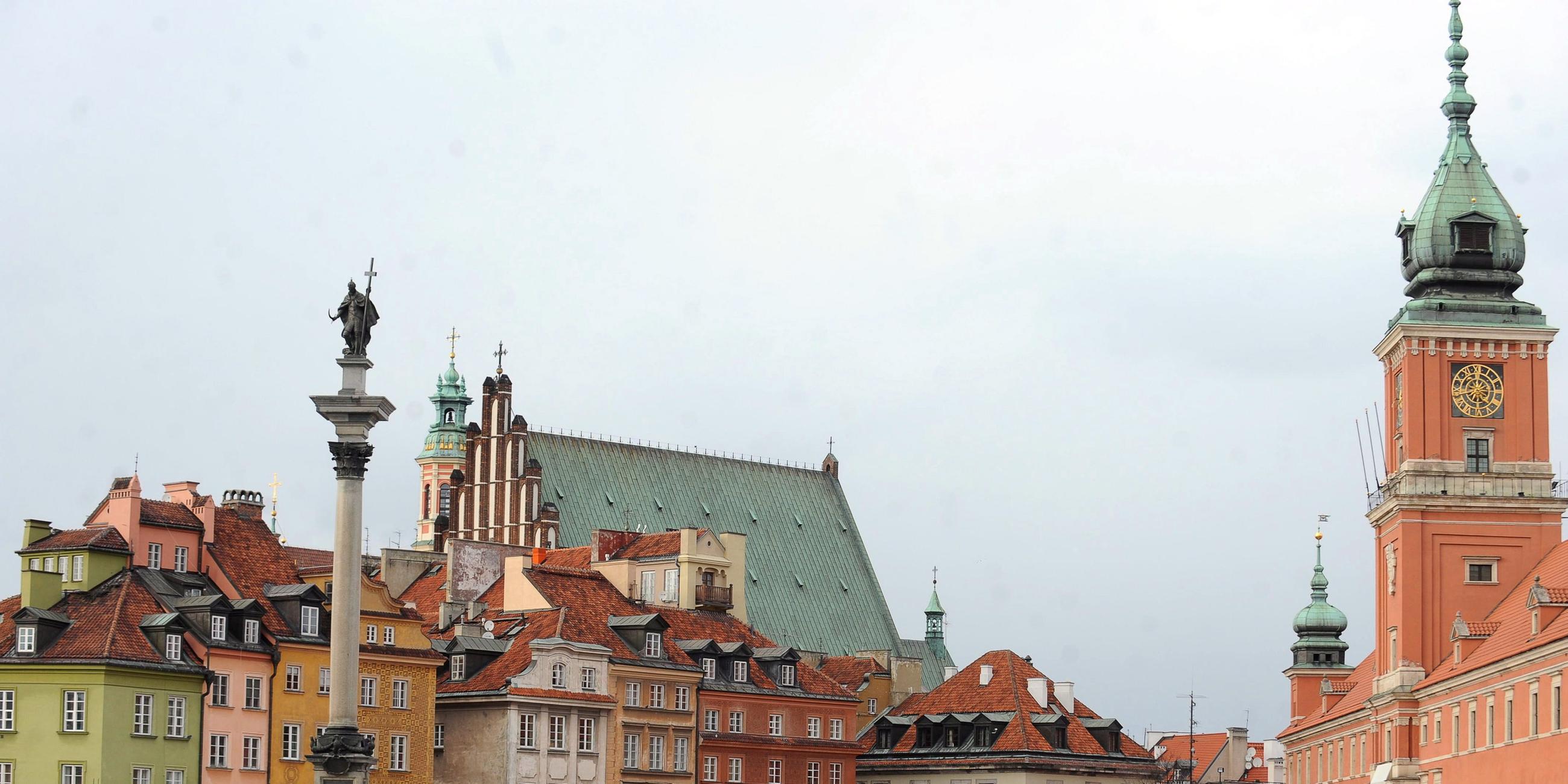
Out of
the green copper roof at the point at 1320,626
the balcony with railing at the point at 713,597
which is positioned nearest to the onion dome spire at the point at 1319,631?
the green copper roof at the point at 1320,626

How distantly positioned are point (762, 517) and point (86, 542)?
59.5 metres

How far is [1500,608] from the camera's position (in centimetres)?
9469

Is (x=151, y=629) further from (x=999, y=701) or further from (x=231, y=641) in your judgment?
(x=999, y=701)

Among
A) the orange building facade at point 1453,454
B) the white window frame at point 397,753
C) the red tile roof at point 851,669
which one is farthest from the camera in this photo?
the red tile roof at point 851,669

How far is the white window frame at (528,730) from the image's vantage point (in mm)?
92500

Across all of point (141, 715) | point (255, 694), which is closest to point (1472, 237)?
point (255, 694)

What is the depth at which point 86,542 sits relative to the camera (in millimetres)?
85375

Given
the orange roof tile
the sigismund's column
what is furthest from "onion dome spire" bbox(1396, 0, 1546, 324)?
the sigismund's column

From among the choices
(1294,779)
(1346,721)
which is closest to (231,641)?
(1346,721)

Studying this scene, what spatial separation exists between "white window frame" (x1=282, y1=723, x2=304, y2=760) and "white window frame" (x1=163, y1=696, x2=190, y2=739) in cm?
420

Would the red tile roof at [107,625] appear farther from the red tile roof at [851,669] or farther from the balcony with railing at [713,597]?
the red tile roof at [851,669]

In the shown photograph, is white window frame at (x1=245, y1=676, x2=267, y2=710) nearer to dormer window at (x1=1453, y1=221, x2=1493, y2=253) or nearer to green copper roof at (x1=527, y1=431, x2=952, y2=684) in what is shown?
green copper roof at (x1=527, y1=431, x2=952, y2=684)

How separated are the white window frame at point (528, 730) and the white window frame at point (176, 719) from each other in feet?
43.5

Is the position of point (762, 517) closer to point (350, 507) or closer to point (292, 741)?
point (292, 741)
